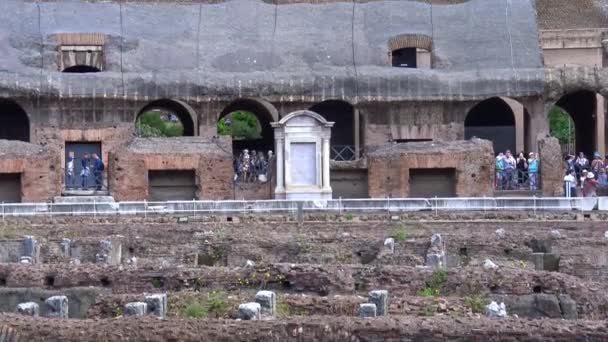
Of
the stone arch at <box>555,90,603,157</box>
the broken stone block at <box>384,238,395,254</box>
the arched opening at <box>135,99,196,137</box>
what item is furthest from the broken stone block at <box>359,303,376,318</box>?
the stone arch at <box>555,90,603,157</box>

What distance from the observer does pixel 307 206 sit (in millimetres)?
28609

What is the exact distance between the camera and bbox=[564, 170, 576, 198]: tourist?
1238 inches

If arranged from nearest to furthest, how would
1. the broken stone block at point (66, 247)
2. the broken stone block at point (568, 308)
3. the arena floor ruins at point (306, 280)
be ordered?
the arena floor ruins at point (306, 280), the broken stone block at point (568, 308), the broken stone block at point (66, 247)

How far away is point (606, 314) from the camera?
12.8 m

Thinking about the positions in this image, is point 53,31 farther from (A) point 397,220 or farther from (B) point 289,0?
(A) point 397,220

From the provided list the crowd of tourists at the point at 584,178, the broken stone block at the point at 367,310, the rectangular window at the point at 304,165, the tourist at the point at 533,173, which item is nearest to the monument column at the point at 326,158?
the rectangular window at the point at 304,165

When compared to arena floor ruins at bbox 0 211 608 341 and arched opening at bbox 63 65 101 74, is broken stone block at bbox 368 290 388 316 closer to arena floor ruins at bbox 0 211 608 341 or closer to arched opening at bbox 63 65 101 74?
arena floor ruins at bbox 0 211 608 341

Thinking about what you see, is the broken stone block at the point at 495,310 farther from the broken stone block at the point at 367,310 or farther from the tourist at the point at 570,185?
the tourist at the point at 570,185

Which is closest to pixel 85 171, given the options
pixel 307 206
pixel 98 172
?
pixel 98 172

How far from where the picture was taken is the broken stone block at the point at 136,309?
11690 millimetres

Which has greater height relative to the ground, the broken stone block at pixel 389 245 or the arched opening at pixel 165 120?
the arched opening at pixel 165 120

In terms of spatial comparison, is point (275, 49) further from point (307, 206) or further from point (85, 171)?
point (307, 206)

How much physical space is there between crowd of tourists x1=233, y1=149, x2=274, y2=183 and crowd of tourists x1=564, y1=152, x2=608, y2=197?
814cm

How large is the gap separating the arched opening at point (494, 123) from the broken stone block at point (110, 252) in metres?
22.5
